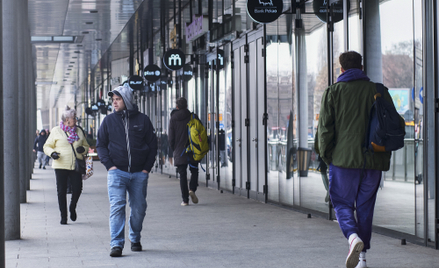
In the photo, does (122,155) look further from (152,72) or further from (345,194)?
(152,72)

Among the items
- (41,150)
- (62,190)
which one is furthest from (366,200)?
(41,150)

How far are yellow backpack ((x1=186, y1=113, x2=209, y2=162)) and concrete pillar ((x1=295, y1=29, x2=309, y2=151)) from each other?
168 cm

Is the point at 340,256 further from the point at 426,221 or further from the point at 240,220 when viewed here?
the point at 240,220

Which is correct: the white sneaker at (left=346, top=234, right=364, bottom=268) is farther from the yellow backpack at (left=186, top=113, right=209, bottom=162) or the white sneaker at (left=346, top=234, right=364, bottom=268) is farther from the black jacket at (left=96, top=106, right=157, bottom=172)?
the yellow backpack at (left=186, top=113, right=209, bottom=162)

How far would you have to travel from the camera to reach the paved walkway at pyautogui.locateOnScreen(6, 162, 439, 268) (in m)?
5.87

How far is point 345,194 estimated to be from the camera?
5.23 m

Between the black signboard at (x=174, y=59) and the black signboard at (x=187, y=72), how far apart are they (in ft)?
6.33

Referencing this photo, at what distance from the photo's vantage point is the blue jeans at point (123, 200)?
6242 mm

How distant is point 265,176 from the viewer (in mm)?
11461

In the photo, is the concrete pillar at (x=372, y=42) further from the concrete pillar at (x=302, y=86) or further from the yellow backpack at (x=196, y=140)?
the yellow backpack at (x=196, y=140)

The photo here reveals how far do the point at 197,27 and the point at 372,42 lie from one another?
6743 mm

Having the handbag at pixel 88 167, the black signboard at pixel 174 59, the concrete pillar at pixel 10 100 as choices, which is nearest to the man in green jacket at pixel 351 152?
the concrete pillar at pixel 10 100

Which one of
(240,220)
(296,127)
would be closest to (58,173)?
(240,220)

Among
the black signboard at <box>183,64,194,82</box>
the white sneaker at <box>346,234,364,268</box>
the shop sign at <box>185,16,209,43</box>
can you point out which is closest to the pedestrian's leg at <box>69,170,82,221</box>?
the white sneaker at <box>346,234,364,268</box>
